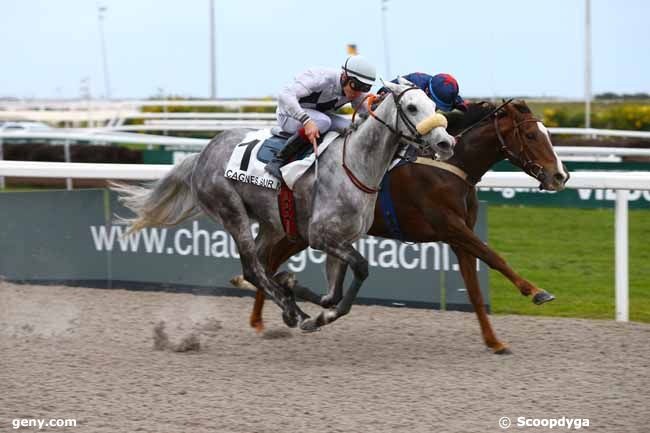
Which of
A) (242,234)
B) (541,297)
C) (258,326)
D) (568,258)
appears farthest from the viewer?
(568,258)

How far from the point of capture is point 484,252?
5.75 m

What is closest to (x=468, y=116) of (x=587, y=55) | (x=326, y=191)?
(x=326, y=191)

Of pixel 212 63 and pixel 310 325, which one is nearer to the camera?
pixel 310 325

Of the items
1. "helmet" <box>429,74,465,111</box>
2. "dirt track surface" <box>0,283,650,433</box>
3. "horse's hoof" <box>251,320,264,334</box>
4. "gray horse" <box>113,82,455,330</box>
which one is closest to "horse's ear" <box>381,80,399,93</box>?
"gray horse" <box>113,82,455,330</box>

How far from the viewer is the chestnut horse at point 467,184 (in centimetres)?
579

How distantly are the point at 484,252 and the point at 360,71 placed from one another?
1.22 meters

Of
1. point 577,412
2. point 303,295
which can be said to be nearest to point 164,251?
point 303,295

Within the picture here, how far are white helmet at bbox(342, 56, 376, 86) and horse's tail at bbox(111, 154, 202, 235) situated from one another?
1.50 metres

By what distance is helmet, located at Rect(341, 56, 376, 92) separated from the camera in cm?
572

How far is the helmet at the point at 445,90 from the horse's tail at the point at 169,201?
5.55 feet

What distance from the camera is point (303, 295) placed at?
6016 millimetres

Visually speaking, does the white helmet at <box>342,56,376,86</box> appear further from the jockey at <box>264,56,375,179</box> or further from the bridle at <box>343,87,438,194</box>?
the bridle at <box>343,87,438,194</box>

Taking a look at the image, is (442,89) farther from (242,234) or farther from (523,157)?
(242,234)

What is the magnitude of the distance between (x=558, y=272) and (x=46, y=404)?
547 centimetres
